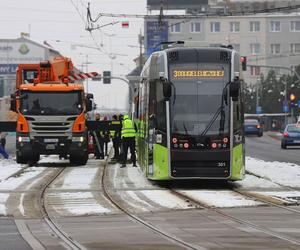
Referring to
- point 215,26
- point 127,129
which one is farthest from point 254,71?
point 127,129

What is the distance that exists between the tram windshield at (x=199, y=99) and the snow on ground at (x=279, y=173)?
2.67m

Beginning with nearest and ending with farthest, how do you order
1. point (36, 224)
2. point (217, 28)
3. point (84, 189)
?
point (36, 224)
point (84, 189)
point (217, 28)

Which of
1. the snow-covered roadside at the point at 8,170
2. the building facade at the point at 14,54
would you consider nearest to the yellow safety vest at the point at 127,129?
the snow-covered roadside at the point at 8,170

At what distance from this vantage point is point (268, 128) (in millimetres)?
106375

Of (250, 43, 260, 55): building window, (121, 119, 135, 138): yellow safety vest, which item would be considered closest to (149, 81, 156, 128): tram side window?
(121, 119, 135, 138): yellow safety vest

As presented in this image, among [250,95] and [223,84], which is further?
[250,95]

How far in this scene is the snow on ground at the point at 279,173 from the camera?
21.0m

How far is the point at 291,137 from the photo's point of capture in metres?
48.1

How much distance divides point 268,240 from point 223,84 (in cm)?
904

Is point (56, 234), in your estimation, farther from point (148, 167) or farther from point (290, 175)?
point (290, 175)

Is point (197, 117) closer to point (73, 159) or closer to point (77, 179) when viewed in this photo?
point (77, 179)

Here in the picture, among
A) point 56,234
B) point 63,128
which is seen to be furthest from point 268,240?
point 63,128

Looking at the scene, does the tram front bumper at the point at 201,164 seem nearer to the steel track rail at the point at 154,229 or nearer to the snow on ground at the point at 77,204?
the steel track rail at the point at 154,229

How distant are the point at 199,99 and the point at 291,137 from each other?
3002 cm
